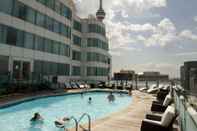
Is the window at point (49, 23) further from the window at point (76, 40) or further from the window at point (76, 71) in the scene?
the window at point (76, 71)

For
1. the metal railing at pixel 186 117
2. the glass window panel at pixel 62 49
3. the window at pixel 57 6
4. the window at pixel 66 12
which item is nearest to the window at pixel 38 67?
the glass window panel at pixel 62 49

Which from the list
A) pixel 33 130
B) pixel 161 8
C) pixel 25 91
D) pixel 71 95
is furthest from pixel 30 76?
pixel 161 8

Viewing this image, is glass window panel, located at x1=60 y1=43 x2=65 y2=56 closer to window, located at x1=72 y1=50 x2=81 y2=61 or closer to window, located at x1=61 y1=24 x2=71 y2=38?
window, located at x1=61 y1=24 x2=71 y2=38

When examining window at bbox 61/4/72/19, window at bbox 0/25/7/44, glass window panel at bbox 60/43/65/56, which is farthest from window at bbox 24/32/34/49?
window at bbox 61/4/72/19

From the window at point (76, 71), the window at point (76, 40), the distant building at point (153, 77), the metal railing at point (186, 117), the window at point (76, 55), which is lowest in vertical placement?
the metal railing at point (186, 117)

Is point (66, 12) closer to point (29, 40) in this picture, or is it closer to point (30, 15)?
point (30, 15)

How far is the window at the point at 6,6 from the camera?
19.5 metres

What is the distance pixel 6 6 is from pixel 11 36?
299 cm

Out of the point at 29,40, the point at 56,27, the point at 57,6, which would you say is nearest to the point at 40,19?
the point at 29,40

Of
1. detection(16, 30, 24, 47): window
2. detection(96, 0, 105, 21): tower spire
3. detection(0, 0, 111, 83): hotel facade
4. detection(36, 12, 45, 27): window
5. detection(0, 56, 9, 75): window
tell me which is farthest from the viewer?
detection(96, 0, 105, 21): tower spire

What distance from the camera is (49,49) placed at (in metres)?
28.0

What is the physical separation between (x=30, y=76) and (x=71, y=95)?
5192 mm

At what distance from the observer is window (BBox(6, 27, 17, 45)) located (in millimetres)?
20591

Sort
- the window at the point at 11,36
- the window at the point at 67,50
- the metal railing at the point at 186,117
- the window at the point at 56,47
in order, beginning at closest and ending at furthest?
the metal railing at the point at 186,117 < the window at the point at 11,36 < the window at the point at 56,47 < the window at the point at 67,50
